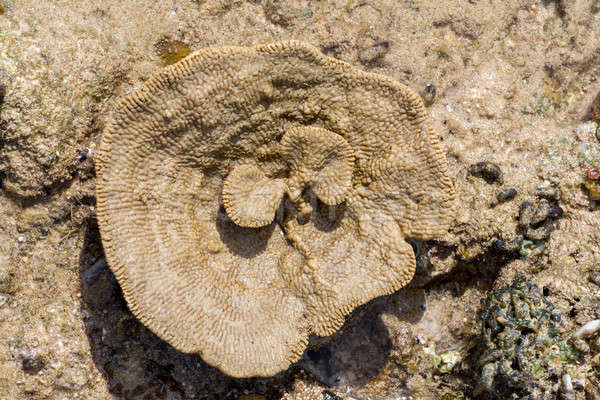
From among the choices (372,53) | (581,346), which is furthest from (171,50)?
(581,346)

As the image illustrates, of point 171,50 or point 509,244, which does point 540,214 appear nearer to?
point 509,244

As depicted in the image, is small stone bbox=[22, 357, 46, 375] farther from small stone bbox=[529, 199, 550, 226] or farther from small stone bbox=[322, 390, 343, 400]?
small stone bbox=[529, 199, 550, 226]

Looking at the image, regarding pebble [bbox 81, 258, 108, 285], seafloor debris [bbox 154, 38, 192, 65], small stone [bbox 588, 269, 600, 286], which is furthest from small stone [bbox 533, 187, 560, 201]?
pebble [bbox 81, 258, 108, 285]

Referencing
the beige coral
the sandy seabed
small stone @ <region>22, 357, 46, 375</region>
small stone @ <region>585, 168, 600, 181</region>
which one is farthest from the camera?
small stone @ <region>585, 168, 600, 181</region>

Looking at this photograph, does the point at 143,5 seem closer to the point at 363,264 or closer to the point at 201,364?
the point at 363,264

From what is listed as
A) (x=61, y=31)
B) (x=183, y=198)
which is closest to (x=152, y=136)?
(x=183, y=198)

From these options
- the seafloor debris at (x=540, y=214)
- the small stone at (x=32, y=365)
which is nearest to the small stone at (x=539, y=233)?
the seafloor debris at (x=540, y=214)
